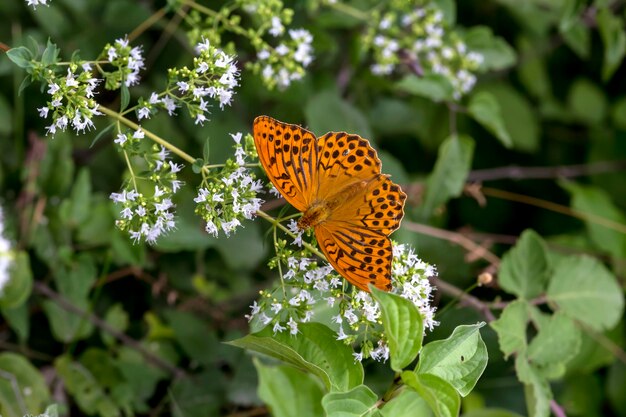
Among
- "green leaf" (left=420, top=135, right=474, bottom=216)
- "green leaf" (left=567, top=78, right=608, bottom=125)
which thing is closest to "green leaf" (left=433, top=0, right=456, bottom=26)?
"green leaf" (left=420, top=135, right=474, bottom=216)

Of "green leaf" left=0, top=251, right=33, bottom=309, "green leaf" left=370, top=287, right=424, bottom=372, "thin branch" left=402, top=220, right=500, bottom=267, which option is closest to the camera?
"green leaf" left=370, top=287, right=424, bottom=372

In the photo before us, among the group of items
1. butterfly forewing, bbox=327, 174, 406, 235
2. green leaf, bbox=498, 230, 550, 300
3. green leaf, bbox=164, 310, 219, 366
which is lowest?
green leaf, bbox=164, 310, 219, 366

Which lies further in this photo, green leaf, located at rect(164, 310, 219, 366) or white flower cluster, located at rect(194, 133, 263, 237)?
green leaf, located at rect(164, 310, 219, 366)

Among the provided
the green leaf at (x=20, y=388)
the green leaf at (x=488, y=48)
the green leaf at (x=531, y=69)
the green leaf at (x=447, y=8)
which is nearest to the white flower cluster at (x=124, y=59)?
the green leaf at (x=20, y=388)

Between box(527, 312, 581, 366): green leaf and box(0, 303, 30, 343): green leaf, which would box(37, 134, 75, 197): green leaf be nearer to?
box(0, 303, 30, 343): green leaf

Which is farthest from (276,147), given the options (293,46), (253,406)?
(253,406)

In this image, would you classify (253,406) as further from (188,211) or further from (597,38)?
(597,38)

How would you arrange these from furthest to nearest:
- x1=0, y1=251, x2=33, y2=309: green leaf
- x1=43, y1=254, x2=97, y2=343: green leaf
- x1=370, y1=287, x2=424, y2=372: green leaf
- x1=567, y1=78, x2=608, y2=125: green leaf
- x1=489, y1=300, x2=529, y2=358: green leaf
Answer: x1=567, y1=78, x2=608, y2=125: green leaf, x1=43, y1=254, x2=97, y2=343: green leaf, x1=0, y1=251, x2=33, y2=309: green leaf, x1=489, y1=300, x2=529, y2=358: green leaf, x1=370, y1=287, x2=424, y2=372: green leaf

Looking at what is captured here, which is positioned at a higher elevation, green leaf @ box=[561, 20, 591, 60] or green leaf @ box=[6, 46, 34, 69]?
green leaf @ box=[6, 46, 34, 69]
